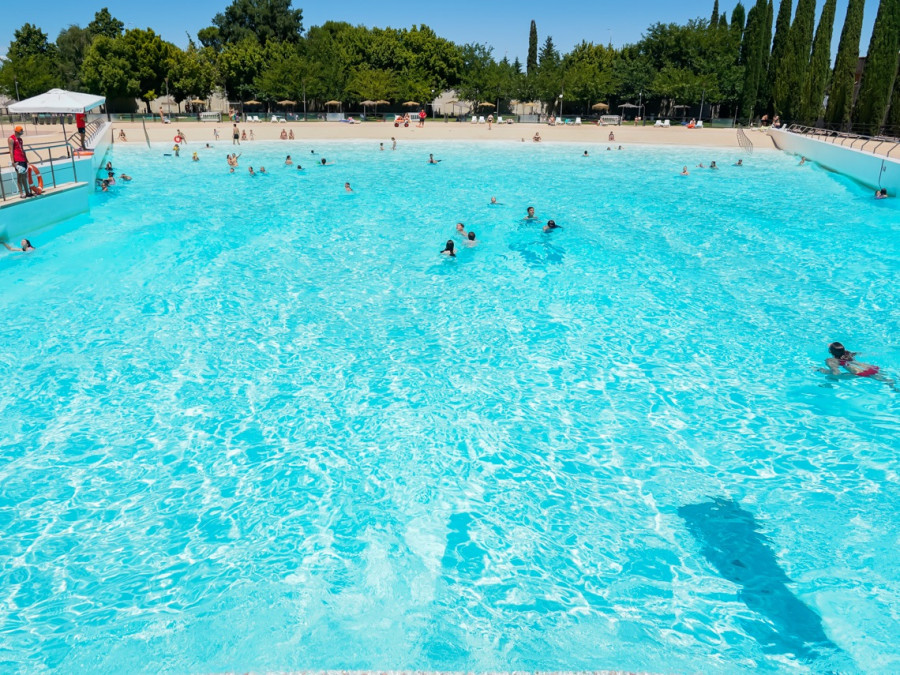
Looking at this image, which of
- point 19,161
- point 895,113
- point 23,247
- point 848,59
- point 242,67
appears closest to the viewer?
point 23,247

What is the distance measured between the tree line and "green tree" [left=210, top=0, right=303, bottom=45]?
5109mm

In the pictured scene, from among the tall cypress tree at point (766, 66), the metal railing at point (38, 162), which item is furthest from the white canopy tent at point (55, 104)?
the tall cypress tree at point (766, 66)

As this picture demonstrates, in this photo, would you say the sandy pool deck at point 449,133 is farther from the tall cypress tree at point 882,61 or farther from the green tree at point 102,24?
the green tree at point 102,24

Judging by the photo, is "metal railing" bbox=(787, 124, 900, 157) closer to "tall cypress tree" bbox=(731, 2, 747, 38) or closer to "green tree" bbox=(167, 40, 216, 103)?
"tall cypress tree" bbox=(731, 2, 747, 38)

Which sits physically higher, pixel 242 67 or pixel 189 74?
pixel 242 67

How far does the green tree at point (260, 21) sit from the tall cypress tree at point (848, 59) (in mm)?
63928

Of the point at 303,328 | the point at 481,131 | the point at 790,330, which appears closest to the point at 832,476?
the point at 790,330

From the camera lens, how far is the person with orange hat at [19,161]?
49.2 ft

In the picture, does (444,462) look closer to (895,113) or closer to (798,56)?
(895,113)

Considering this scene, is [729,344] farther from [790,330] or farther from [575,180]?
[575,180]

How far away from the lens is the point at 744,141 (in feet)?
140

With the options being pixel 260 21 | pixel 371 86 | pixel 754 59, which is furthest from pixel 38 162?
pixel 260 21

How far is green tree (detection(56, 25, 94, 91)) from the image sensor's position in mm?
69500

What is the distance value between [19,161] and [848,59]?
4696 centimetres
